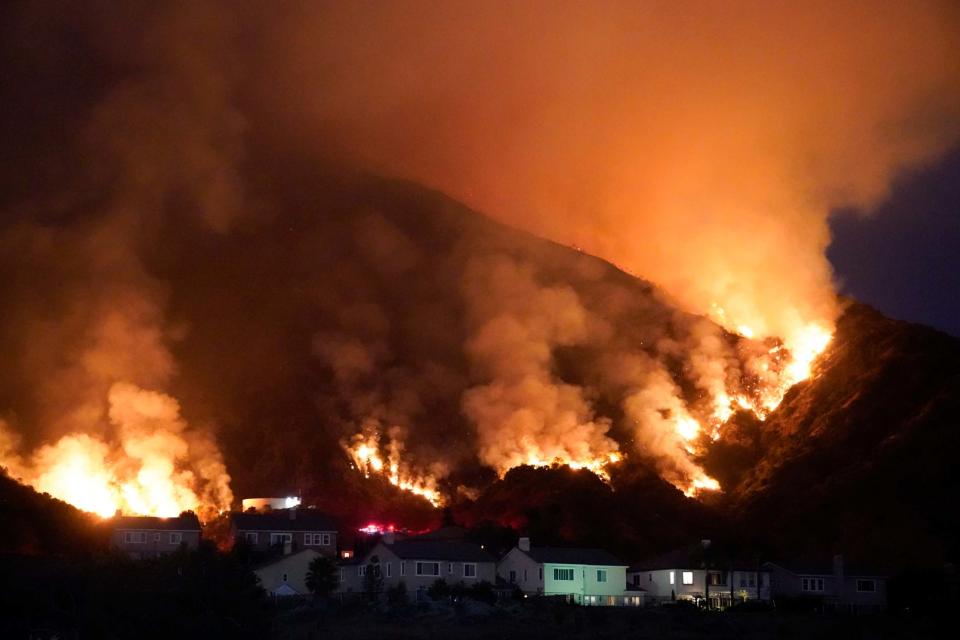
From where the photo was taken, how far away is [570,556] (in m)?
97.8

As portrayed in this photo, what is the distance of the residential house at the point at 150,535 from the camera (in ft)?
338

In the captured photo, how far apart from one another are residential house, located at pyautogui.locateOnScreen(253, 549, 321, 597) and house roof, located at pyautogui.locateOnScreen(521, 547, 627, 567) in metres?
17.3

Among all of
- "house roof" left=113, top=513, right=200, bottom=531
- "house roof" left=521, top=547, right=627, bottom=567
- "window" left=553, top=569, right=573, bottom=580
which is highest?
"house roof" left=113, top=513, right=200, bottom=531

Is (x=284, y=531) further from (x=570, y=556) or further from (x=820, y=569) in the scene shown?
(x=820, y=569)

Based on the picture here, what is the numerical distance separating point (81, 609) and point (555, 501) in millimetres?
73207

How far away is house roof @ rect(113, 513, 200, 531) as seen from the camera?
10425 centimetres

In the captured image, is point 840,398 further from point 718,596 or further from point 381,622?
point 381,622

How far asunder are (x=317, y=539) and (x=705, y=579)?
1390 inches

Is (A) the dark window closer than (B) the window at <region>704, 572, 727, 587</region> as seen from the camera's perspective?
No

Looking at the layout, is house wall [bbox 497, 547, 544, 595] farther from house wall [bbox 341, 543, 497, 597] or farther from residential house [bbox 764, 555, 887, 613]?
residential house [bbox 764, 555, 887, 613]

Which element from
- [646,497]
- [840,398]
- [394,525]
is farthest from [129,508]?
[840,398]

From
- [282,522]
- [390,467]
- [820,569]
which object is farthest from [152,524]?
[820,569]

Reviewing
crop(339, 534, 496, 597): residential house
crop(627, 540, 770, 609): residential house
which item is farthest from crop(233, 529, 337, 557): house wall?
crop(627, 540, 770, 609): residential house

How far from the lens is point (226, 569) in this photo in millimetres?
67875
